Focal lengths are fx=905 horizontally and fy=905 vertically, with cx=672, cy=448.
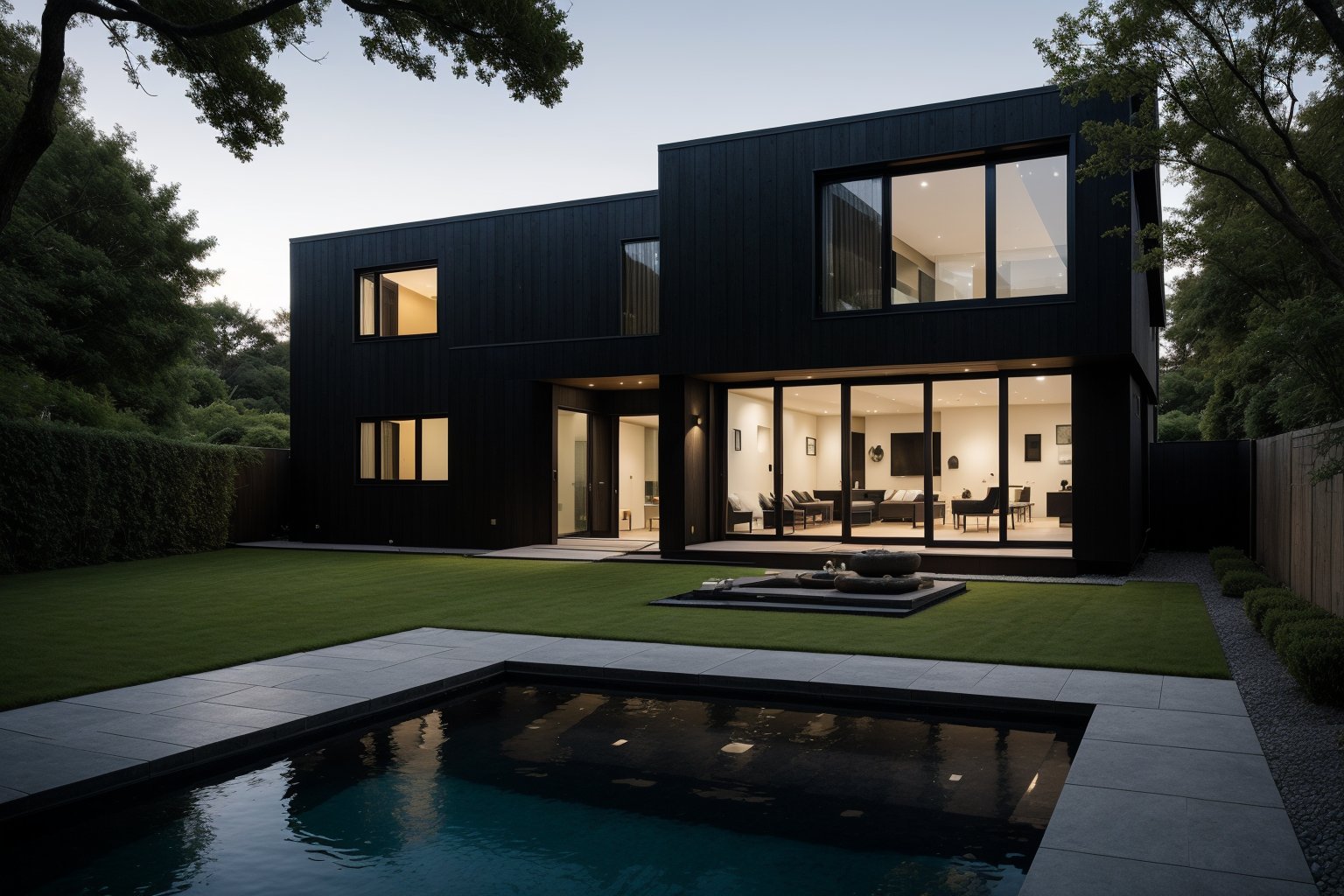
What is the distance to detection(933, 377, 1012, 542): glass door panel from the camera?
43.4ft

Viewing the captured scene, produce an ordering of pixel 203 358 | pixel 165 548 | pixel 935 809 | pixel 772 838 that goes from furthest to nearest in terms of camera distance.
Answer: pixel 203 358
pixel 165 548
pixel 935 809
pixel 772 838

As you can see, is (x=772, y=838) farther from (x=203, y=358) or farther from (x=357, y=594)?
(x=203, y=358)

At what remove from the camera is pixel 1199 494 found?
650 inches

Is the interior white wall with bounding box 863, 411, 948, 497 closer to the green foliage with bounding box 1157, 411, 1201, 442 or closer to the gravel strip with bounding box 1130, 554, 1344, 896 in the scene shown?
the gravel strip with bounding box 1130, 554, 1344, 896

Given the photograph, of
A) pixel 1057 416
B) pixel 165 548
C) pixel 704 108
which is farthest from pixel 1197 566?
pixel 165 548

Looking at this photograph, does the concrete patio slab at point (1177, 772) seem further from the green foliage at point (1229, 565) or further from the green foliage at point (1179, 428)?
the green foliage at point (1179, 428)

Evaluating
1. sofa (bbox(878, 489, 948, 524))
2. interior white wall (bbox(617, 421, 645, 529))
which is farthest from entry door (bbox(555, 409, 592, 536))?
sofa (bbox(878, 489, 948, 524))

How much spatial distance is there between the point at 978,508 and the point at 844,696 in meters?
8.38

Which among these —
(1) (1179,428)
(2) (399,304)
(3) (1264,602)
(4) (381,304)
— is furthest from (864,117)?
(1) (1179,428)

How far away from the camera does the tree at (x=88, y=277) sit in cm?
1670

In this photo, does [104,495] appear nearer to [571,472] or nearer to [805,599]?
[571,472]

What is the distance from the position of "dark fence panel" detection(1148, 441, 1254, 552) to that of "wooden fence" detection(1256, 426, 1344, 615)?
465 centimetres

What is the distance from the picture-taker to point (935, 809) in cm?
399

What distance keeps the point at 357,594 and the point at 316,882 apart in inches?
298
